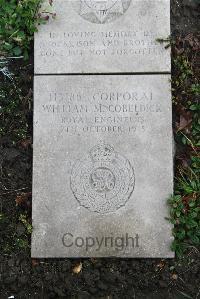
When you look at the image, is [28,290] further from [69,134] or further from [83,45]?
[83,45]

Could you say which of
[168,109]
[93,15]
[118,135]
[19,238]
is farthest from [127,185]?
[93,15]

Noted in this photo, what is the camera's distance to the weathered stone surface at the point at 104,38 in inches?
167

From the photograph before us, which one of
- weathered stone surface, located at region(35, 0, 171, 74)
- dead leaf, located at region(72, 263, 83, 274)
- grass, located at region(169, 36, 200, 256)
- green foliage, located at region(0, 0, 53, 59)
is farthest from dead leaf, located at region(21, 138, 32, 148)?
grass, located at region(169, 36, 200, 256)

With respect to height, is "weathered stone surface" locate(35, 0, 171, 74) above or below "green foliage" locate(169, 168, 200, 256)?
above

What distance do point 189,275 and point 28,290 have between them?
4.13ft

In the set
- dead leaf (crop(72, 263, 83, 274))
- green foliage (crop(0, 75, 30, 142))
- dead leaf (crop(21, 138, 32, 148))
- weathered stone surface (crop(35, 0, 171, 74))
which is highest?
weathered stone surface (crop(35, 0, 171, 74))

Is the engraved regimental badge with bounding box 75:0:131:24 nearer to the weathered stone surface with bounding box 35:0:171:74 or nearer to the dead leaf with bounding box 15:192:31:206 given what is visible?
the weathered stone surface with bounding box 35:0:171:74

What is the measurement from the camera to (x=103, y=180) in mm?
4086

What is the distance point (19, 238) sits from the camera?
413 centimetres

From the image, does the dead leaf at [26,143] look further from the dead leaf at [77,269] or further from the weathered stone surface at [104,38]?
the dead leaf at [77,269]

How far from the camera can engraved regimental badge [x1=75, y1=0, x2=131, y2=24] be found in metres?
4.29

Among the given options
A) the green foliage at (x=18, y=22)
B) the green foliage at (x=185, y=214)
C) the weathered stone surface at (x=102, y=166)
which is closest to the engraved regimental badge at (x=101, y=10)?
the green foliage at (x=18, y=22)

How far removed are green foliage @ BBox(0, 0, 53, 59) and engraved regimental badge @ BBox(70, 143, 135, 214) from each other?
3.48ft

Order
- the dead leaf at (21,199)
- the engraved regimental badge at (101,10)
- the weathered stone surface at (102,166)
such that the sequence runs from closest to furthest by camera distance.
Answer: the weathered stone surface at (102,166), the dead leaf at (21,199), the engraved regimental badge at (101,10)
